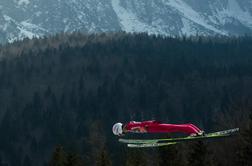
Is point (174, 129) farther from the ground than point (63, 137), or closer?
farther from the ground

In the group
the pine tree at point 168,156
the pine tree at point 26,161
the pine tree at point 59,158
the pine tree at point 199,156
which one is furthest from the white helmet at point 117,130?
the pine tree at point 26,161

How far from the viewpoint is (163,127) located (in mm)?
25531

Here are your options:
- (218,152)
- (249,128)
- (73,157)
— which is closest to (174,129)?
(249,128)

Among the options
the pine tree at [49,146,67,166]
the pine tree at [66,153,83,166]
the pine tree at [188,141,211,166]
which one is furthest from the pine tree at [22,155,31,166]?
the pine tree at [188,141,211,166]

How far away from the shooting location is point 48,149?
636 ft

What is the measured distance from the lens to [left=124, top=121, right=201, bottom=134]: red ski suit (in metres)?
25.1

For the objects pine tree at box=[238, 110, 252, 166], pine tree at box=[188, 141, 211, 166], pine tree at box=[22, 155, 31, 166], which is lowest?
pine tree at box=[22, 155, 31, 166]

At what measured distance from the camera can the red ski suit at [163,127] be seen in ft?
82.3

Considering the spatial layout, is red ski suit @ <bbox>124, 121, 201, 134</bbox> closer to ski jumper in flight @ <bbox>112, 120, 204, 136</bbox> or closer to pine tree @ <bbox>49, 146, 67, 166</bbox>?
ski jumper in flight @ <bbox>112, 120, 204, 136</bbox>

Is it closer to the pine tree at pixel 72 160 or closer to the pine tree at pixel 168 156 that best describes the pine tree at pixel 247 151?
the pine tree at pixel 168 156

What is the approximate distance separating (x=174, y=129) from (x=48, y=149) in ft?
562

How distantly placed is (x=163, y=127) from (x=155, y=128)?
19.7 inches

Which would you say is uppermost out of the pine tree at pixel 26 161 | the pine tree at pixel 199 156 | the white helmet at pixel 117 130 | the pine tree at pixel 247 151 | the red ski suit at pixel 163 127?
the red ski suit at pixel 163 127

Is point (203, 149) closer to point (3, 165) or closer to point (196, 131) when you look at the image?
point (196, 131)
